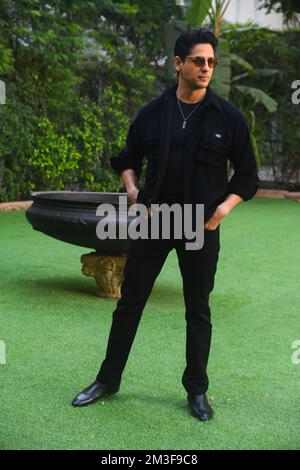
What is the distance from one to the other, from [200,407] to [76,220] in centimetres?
230

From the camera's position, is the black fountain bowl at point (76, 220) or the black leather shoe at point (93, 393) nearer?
the black leather shoe at point (93, 393)

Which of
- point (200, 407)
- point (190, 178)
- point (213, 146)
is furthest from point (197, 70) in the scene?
point (200, 407)

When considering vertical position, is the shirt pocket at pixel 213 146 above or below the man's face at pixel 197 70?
below

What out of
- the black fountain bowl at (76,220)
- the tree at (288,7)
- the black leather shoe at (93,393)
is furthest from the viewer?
the tree at (288,7)

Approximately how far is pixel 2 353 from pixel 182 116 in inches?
71.4

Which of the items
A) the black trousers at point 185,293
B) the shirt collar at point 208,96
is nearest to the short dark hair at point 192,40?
A: the shirt collar at point 208,96

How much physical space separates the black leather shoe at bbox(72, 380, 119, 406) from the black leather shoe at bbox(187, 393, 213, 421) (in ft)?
1.23

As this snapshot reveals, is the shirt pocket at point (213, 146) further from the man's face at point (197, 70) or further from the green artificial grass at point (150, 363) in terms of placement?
the green artificial grass at point (150, 363)

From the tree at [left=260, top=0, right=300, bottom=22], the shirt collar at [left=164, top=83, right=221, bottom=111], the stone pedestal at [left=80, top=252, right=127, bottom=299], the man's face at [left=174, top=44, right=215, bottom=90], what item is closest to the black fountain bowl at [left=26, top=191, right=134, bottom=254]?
the stone pedestal at [left=80, top=252, right=127, bottom=299]

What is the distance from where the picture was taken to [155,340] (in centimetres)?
466

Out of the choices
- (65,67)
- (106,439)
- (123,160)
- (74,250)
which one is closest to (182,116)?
(123,160)

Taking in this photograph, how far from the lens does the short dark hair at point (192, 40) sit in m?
3.25

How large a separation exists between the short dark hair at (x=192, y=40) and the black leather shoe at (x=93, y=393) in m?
1.57

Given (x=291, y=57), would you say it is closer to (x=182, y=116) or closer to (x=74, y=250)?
(x=74, y=250)
